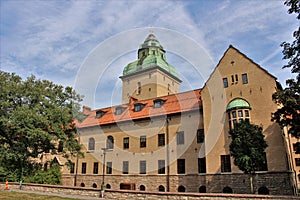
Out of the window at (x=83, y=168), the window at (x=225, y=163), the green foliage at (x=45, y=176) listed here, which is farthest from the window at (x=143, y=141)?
the window at (x=225, y=163)

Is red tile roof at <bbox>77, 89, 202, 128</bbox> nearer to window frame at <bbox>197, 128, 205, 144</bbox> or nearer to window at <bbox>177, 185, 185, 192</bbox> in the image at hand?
window frame at <bbox>197, 128, 205, 144</bbox>

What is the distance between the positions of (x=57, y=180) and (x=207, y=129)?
712 inches

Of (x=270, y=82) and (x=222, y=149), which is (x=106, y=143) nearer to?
(x=222, y=149)

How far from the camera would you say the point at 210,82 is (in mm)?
28891

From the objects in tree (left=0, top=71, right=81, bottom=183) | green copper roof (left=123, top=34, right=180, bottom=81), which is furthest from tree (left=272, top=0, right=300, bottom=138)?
green copper roof (left=123, top=34, right=180, bottom=81)

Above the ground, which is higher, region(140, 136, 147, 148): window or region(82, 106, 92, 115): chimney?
region(82, 106, 92, 115): chimney

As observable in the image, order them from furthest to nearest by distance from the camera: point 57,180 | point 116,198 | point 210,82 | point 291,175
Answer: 1. point 57,180
2. point 210,82
3. point 291,175
4. point 116,198

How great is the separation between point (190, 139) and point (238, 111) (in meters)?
6.52

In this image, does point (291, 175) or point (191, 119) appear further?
point (191, 119)

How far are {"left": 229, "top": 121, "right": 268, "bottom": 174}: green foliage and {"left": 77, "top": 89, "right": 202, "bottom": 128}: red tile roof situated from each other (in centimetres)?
890

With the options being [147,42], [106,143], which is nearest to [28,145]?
[106,143]

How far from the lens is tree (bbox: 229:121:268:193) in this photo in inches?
824

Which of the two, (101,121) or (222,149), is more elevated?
(101,121)

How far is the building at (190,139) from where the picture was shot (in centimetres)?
2488
